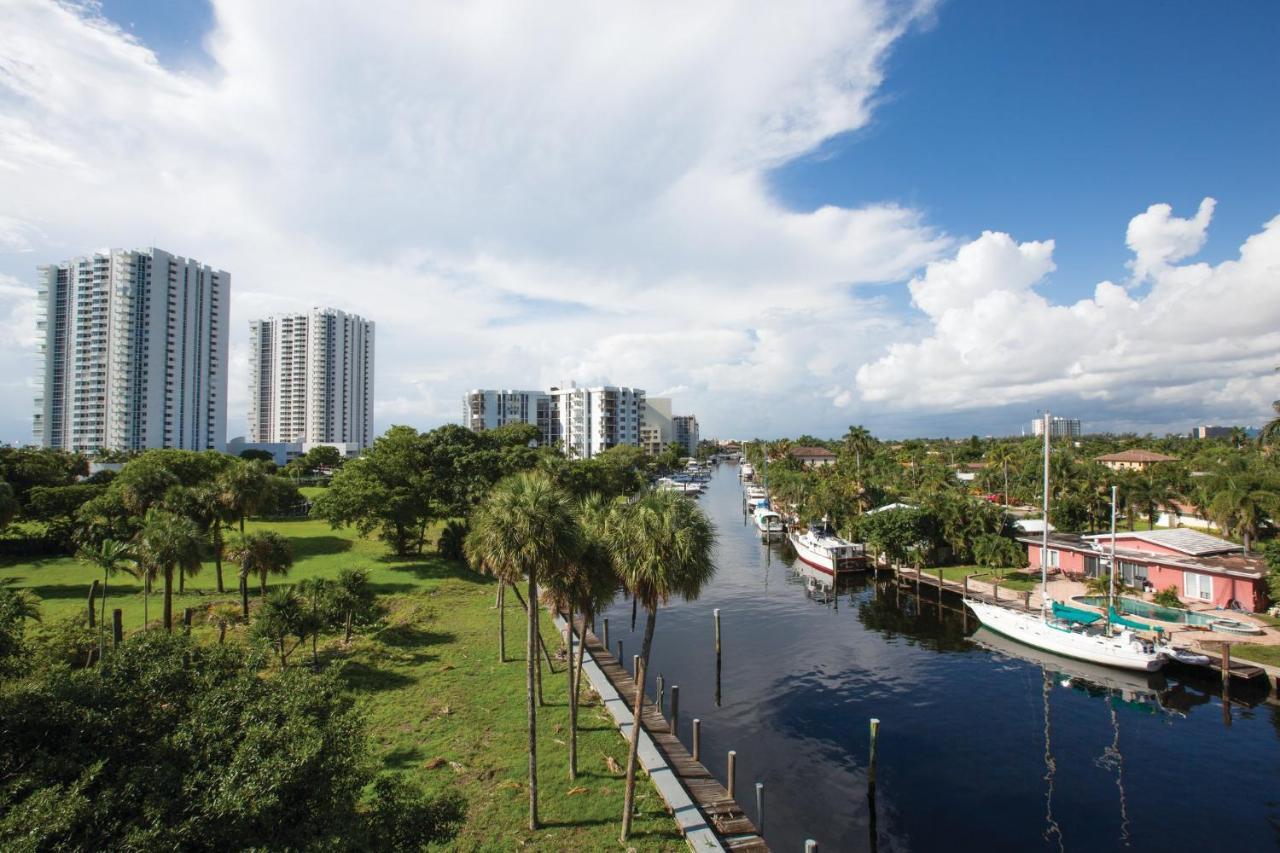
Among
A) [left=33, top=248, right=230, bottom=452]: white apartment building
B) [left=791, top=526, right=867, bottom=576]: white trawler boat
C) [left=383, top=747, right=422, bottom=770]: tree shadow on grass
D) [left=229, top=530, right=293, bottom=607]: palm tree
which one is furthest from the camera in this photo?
[left=33, top=248, right=230, bottom=452]: white apartment building

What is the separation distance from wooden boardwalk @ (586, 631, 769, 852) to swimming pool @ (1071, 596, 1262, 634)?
31775 millimetres

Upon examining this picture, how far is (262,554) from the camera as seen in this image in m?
32.4

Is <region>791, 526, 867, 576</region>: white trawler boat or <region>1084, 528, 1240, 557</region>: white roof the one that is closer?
<region>1084, 528, 1240, 557</region>: white roof

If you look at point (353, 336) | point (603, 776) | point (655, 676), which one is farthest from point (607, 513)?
point (353, 336)

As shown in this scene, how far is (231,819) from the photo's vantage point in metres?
8.30

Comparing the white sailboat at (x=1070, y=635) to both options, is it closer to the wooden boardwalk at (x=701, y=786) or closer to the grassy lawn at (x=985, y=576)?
the grassy lawn at (x=985, y=576)

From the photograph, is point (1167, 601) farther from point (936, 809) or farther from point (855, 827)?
point (855, 827)

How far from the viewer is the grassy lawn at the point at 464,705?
16672 mm

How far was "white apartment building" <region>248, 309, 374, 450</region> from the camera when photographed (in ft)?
615

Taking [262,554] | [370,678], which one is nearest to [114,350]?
[262,554]

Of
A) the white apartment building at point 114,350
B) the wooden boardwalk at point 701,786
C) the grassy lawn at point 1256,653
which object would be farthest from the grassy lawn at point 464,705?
the white apartment building at point 114,350

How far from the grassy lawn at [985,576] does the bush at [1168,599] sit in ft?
24.9

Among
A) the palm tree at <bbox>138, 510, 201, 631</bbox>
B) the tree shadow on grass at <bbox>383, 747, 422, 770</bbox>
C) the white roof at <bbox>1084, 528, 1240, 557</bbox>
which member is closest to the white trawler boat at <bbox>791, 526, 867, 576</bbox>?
the white roof at <bbox>1084, 528, 1240, 557</bbox>

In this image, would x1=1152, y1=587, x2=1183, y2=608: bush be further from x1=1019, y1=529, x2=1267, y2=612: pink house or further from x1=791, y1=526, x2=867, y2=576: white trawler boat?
x1=791, y1=526, x2=867, y2=576: white trawler boat
